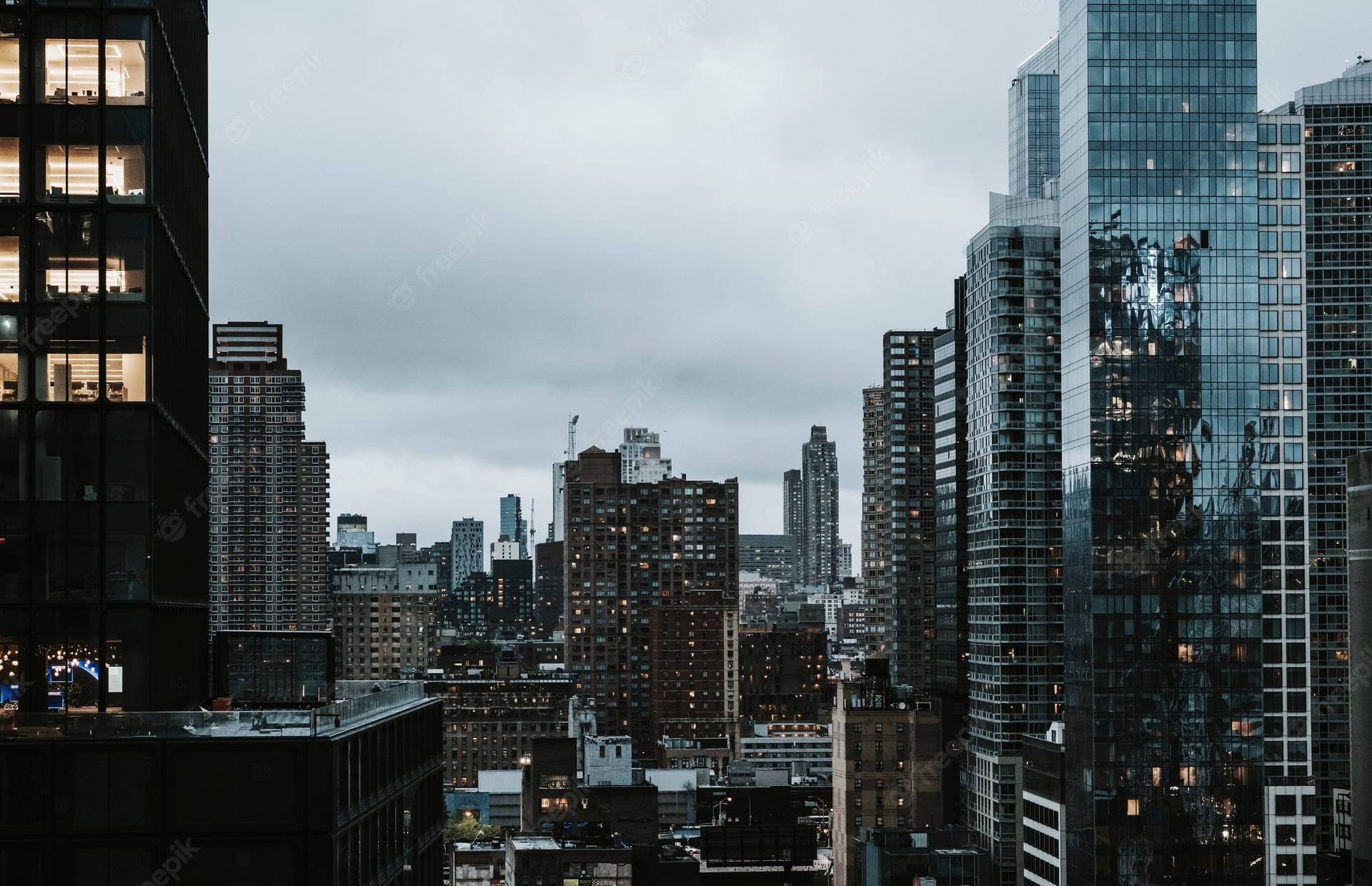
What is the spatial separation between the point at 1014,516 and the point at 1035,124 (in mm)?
52840

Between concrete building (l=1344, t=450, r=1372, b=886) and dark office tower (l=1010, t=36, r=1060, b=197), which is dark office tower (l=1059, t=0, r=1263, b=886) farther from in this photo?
dark office tower (l=1010, t=36, r=1060, b=197)

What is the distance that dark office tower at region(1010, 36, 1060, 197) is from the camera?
7101 inches

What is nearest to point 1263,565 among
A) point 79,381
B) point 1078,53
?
point 1078,53

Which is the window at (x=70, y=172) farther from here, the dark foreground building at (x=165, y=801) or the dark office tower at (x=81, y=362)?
the dark foreground building at (x=165, y=801)

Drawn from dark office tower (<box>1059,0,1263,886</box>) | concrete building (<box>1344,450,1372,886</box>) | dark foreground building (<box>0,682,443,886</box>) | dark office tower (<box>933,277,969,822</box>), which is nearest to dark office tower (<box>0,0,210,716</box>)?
dark foreground building (<box>0,682,443,886</box>)

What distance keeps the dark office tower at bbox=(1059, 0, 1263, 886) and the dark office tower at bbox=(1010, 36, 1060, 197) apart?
234ft

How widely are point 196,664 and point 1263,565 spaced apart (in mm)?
80121

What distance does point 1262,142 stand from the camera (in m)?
113

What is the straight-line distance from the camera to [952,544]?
184875 millimetres

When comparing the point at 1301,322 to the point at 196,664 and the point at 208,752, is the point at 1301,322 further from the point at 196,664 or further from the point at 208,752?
the point at 208,752

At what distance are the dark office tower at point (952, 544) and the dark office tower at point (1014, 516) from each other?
1896cm

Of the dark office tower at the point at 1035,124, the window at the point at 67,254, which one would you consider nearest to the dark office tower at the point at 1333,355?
the dark office tower at the point at 1035,124
